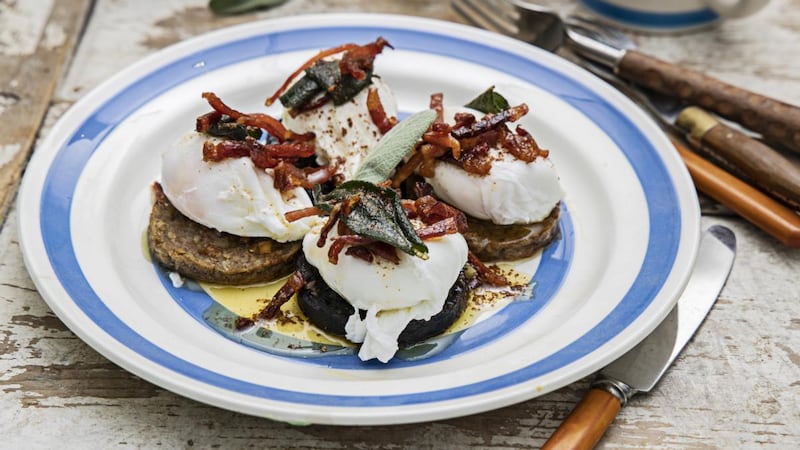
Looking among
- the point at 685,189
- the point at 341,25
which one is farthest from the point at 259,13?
the point at 685,189

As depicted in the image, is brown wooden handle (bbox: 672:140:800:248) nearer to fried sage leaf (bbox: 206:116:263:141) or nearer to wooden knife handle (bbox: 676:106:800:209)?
wooden knife handle (bbox: 676:106:800:209)

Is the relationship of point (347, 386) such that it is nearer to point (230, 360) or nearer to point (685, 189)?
point (230, 360)

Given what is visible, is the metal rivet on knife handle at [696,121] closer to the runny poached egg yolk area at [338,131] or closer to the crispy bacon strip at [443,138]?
the crispy bacon strip at [443,138]

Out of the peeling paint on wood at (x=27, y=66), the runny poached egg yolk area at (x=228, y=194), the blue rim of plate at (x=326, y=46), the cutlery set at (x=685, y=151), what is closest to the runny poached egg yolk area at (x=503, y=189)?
the blue rim of plate at (x=326, y=46)

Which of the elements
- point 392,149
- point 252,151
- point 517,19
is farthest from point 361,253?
point 517,19

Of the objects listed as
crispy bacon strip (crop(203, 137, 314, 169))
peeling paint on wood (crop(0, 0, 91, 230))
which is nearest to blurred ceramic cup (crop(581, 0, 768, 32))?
crispy bacon strip (crop(203, 137, 314, 169))

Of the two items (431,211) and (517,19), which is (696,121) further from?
(431,211)

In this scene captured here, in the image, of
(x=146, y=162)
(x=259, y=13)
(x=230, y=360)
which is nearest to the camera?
(x=230, y=360)
